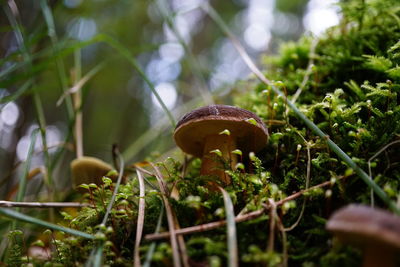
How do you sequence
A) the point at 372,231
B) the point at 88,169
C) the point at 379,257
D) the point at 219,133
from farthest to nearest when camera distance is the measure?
the point at 88,169, the point at 219,133, the point at 379,257, the point at 372,231

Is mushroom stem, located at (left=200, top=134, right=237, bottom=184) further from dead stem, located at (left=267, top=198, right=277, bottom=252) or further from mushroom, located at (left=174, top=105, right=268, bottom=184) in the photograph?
dead stem, located at (left=267, top=198, right=277, bottom=252)

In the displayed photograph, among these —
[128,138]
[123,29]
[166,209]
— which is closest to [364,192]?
[166,209]

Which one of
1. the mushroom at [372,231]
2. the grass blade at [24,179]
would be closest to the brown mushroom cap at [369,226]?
the mushroom at [372,231]

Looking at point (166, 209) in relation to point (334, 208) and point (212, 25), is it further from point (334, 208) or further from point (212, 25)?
point (212, 25)

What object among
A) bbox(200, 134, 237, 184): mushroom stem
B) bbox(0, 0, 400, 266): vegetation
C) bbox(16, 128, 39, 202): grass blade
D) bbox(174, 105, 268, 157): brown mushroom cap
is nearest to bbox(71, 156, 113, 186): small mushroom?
bbox(0, 0, 400, 266): vegetation

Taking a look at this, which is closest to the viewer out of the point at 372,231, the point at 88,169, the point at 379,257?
the point at 372,231

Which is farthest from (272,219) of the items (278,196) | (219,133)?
(219,133)

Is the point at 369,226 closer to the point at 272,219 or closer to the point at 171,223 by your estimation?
the point at 272,219
